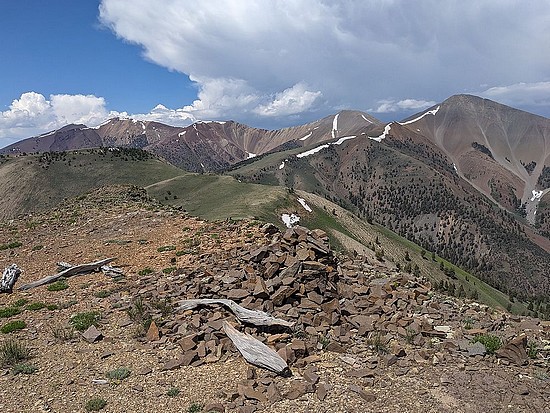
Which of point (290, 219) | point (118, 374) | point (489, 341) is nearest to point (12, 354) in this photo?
point (118, 374)

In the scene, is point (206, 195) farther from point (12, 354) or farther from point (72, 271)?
point (12, 354)

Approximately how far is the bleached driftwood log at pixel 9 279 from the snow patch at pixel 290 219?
52.6 m

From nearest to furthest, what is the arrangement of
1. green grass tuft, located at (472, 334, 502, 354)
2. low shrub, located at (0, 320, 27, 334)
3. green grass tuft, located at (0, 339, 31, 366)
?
1. green grass tuft, located at (0, 339, 31, 366)
2. green grass tuft, located at (472, 334, 502, 354)
3. low shrub, located at (0, 320, 27, 334)

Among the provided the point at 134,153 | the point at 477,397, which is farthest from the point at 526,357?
the point at 134,153

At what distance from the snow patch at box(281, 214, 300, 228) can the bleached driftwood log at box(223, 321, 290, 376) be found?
57.8 m

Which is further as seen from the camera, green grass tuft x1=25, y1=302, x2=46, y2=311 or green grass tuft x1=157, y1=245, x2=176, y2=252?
green grass tuft x1=157, y1=245, x2=176, y2=252

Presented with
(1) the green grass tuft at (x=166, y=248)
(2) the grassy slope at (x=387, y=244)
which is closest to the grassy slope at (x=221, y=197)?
(2) the grassy slope at (x=387, y=244)

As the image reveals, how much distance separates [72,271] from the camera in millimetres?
20312

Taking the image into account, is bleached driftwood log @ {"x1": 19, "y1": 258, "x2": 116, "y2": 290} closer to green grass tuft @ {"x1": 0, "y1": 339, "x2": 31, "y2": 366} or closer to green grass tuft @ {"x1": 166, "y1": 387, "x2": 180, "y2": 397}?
green grass tuft @ {"x1": 0, "y1": 339, "x2": 31, "y2": 366}

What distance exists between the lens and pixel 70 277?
20.2 m

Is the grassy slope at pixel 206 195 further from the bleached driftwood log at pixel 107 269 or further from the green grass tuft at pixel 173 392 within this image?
the green grass tuft at pixel 173 392

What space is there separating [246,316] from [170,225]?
16.9m

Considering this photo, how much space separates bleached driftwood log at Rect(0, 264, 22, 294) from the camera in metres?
18.4

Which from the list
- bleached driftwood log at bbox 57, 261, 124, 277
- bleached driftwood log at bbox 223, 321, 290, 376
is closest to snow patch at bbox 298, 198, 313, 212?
bleached driftwood log at bbox 57, 261, 124, 277
